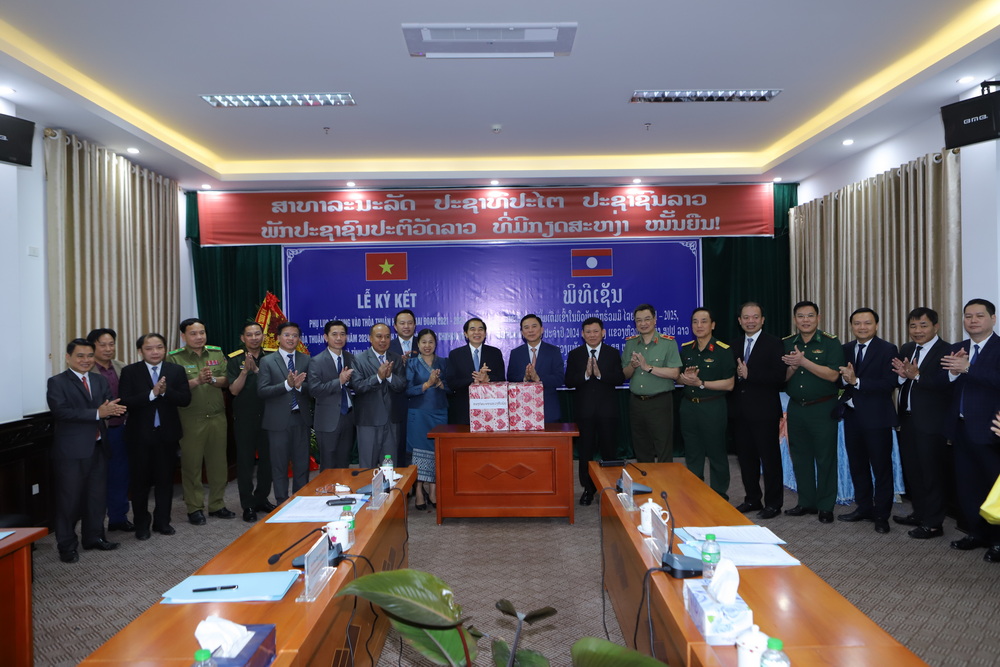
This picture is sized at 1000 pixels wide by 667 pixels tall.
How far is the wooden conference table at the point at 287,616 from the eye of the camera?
154 centimetres

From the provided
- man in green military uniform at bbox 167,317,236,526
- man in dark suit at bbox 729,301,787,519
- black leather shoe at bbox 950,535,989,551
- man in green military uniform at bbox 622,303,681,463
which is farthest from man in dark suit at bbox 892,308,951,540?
man in green military uniform at bbox 167,317,236,526

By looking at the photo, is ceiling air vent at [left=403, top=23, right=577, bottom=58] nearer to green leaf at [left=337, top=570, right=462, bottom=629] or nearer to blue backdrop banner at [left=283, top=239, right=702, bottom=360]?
blue backdrop banner at [left=283, top=239, right=702, bottom=360]

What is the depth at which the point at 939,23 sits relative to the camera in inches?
153

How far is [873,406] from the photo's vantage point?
4.37 metres

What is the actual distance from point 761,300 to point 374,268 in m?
4.45

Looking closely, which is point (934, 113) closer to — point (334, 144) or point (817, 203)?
point (817, 203)

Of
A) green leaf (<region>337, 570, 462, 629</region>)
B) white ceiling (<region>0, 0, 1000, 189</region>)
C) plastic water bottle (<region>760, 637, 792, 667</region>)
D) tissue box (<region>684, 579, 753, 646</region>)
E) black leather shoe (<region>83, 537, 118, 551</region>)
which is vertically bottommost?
black leather shoe (<region>83, 537, 118, 551</region>)

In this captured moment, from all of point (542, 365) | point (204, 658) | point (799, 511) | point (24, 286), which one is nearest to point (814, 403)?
point (799, 511)

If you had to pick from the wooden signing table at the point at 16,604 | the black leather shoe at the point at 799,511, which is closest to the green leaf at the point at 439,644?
the wooden signing table at the point at 16,604

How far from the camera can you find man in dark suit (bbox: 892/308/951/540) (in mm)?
4105

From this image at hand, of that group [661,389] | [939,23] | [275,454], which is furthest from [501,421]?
[939,23]

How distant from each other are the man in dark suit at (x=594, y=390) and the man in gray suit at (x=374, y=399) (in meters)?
1.51

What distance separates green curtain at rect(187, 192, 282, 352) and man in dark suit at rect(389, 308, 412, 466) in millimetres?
2374

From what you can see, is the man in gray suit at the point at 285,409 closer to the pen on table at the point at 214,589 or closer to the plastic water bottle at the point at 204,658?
the pen on table at the point at 214,589
